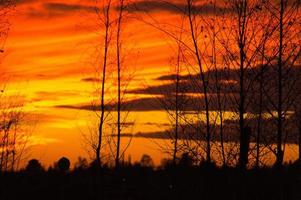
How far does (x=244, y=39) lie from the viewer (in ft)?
Result: 60.3

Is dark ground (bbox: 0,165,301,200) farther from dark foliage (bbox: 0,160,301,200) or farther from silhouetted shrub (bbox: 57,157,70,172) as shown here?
silhouetted shrub (bbox: 57,157,70,172)

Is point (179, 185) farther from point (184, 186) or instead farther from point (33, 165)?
point (33, 165)

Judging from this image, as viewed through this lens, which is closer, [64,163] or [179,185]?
[179,185]

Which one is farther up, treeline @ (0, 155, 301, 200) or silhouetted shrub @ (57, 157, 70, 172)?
silhouetted shrub @ (57, 157, 70, 172)

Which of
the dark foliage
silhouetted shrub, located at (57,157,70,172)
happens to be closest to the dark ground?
the dark foliage

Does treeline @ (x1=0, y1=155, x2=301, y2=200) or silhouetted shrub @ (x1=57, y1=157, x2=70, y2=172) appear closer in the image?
treeline @ (x1=0, y1=155, x2=301, y2=200)

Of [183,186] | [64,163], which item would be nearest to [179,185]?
[183,186]

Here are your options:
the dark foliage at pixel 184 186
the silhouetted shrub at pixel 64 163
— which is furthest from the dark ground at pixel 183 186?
the silhouetted shrub at pixel 64 163

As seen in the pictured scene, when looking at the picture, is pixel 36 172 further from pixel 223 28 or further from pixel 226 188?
pixel 223 28

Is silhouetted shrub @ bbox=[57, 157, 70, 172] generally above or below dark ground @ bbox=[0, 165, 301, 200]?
above

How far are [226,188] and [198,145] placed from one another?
740cm

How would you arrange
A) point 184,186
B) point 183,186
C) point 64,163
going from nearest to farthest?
point 184,186 < point 183,186 < point 64,163

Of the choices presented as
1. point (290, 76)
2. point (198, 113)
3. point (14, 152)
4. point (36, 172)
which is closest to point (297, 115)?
point (198, 113)

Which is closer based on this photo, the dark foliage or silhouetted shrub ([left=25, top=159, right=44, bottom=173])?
the dark foliage
